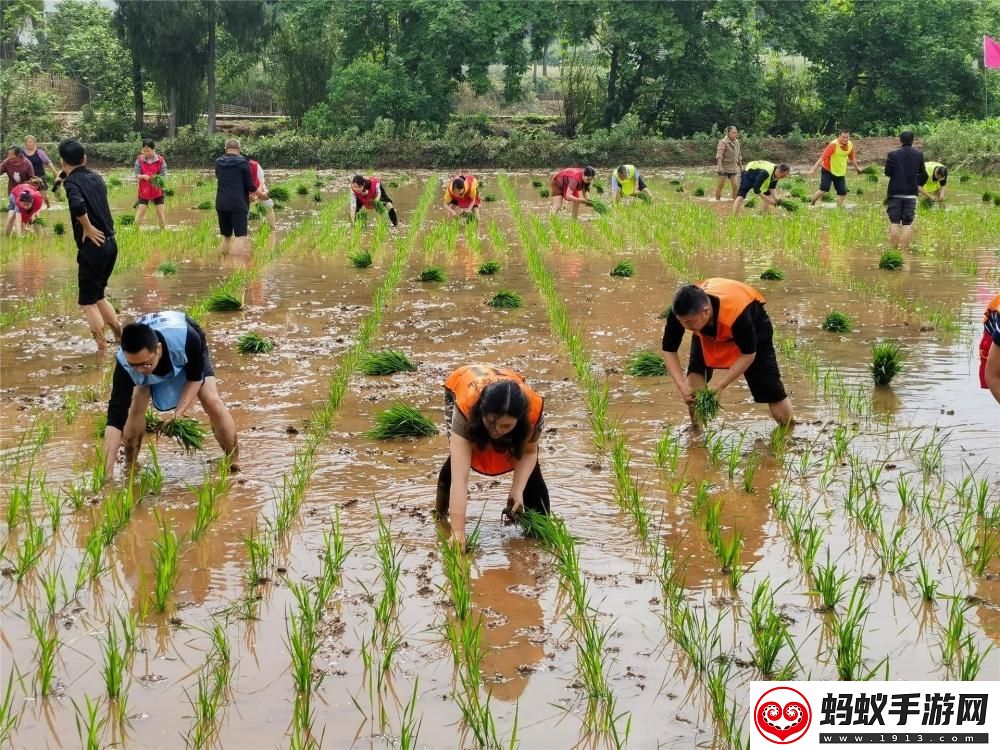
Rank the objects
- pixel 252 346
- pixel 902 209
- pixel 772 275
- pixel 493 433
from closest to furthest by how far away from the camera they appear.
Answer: pixel 493 433 < pixel 252 346 < pixel 772 275 < pixel 902 209

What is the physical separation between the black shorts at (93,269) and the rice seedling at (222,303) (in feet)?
5.02

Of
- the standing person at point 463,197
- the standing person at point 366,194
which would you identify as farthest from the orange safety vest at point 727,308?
the standing person at point 463,197

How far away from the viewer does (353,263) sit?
39.8 feet

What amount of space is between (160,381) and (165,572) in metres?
1.31

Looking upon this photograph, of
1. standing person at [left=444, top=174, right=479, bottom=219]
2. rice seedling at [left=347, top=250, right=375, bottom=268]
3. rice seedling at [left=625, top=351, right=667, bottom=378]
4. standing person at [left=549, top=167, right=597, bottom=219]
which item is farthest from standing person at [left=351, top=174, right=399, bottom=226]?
rice seedling at [left=625, top=351, right=667, bottom=378]

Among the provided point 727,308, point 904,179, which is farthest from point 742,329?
point 904,179

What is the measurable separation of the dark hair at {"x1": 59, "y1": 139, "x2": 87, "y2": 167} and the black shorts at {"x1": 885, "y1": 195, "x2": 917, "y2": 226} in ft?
28.2

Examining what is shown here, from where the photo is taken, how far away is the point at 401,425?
627 cm

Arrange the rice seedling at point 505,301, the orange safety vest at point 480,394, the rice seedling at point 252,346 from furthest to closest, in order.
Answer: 1. the rice seedling at point 505,301
2. the rice seedling at point 252,346
3. the orange safety vest at point 480,394

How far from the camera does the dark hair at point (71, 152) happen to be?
7562 millimetres

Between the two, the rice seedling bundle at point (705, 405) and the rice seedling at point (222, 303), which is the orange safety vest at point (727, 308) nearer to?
the rice seedling bundle at point (705, 405)

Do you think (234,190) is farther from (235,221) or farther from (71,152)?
(71,152)

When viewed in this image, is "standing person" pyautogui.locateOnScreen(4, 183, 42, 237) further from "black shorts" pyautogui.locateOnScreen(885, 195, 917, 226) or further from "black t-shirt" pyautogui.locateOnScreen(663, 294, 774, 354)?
"black t-shirt" pyautogui.locateOnScreen(663, 294, 774, 354)

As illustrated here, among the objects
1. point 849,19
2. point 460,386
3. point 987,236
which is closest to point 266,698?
point 460,386
